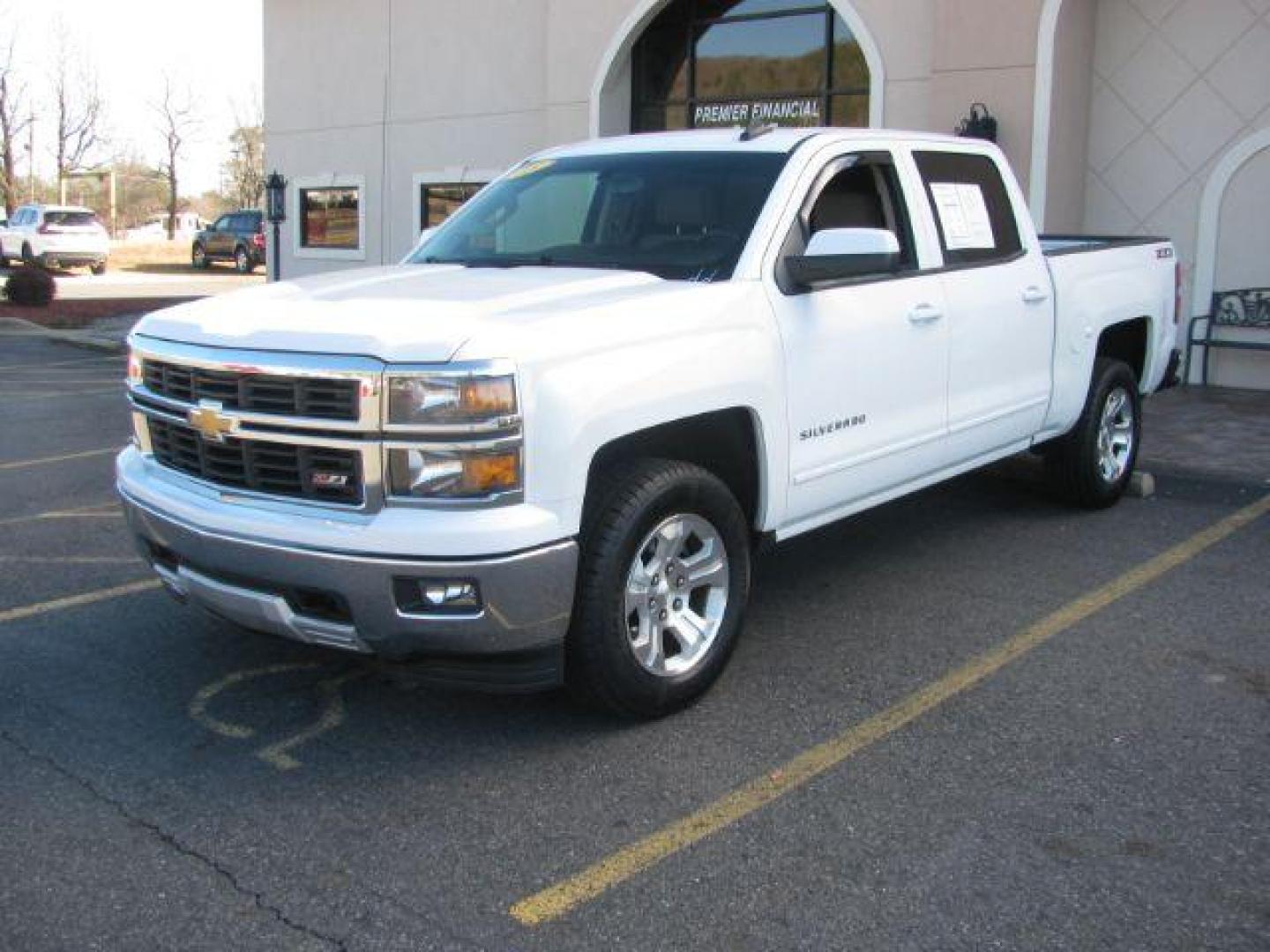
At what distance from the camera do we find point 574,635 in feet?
13.8

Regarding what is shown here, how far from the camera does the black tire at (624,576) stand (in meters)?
4.17

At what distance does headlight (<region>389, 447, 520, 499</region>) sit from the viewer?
3883mm

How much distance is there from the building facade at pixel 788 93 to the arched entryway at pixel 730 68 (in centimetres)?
2

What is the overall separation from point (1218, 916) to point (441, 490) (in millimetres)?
2380

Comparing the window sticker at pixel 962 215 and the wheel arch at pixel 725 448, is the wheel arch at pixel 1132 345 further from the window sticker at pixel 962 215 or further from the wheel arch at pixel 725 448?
the wheel arch at pixel 725 448

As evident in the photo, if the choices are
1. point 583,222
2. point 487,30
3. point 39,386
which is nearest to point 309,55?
point 487,30

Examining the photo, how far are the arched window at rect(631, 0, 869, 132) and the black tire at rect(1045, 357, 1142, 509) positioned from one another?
7722 mm

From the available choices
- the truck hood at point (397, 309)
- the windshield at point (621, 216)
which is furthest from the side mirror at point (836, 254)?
the truck hood at point (397, 309)

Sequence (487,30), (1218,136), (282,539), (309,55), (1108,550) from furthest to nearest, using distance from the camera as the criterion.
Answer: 1. (309,55)
2. (487,30)
3. (1218,136)
4. (1108,550)
5. (282,539)

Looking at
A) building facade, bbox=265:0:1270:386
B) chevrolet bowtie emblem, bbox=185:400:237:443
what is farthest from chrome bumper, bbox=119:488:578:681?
building facade, bbox=265:0:1270:386

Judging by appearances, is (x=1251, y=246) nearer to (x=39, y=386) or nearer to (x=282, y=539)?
(x=282, y=539)

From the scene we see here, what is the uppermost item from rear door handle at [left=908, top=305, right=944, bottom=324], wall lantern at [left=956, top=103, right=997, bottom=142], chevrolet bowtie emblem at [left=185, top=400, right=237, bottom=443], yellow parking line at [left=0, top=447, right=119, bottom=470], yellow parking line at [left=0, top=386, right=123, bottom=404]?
wall lantern at [left=956, top=103, right=997, bottom=142]

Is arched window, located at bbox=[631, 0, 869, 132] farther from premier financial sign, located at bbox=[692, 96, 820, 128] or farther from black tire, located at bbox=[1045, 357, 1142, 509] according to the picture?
black tire, located at bbox=[1045, 357, 1142, 509]

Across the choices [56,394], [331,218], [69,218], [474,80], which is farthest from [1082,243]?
[69,218]
